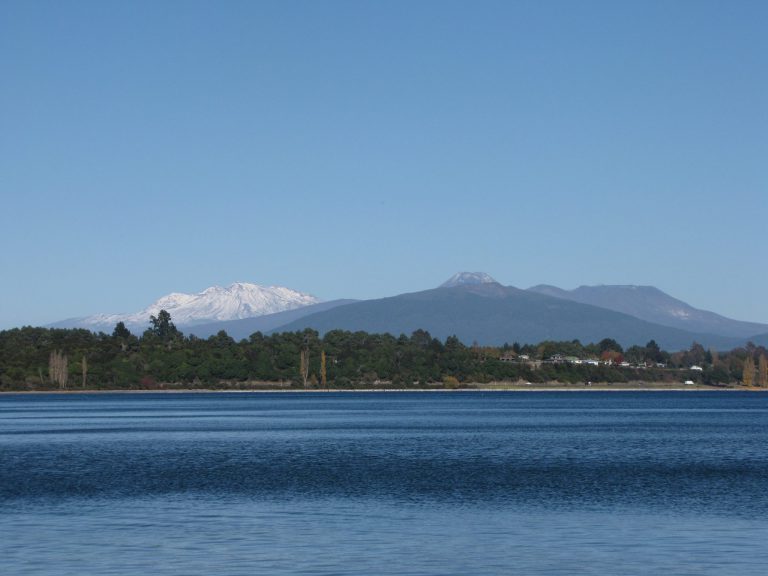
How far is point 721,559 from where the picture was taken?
131 ft

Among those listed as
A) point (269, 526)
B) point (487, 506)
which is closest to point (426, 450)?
point (487, 506)

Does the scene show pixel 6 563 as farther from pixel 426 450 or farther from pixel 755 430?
pixel 755 430

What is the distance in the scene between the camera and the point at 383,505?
185 ft

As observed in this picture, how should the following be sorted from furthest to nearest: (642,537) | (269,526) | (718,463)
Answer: (718,463) → (269,526) → (642,537)

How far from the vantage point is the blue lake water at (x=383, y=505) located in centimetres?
4012

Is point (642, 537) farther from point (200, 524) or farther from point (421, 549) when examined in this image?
point (200, 524)

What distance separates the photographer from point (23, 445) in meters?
105

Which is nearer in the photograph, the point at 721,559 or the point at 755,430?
the point at 721,559

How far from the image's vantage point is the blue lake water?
4012cm

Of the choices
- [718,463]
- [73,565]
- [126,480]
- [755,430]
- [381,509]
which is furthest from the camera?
[755,430]

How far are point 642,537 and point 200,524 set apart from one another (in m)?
18.2

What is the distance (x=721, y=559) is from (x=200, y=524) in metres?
21.4

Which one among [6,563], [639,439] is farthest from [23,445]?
[6,563]

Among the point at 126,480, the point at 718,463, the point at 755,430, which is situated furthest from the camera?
the point at 755,430
